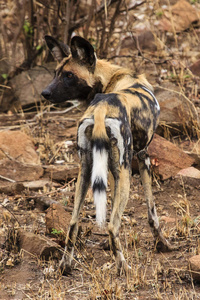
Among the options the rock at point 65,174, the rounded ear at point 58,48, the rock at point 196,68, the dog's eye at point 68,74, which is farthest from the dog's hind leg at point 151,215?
the rock at point 196,68

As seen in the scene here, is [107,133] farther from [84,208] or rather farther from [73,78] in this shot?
[84,208]

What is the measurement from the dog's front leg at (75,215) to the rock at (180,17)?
6756 millimetres

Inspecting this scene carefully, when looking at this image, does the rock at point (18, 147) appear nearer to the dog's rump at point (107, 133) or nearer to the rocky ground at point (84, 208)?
the rocky ground at point (84, 208)

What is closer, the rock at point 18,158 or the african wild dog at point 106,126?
the african wild dog at point 106,126

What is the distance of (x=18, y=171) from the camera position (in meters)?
5.37

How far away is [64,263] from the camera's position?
3430 mm

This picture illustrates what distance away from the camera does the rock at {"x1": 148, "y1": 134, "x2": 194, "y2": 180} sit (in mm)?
5162

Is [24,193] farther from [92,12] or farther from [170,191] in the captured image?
[92,12]

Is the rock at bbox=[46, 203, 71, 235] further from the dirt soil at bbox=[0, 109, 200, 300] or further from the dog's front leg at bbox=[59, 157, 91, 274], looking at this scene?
the dog's front leg at bbox=[59, 157, 91, 274]

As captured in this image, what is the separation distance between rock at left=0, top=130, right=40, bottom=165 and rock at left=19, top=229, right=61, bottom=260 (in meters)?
1.99

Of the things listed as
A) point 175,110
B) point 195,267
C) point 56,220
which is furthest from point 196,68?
point 195,267

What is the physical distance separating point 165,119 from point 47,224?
2578mm

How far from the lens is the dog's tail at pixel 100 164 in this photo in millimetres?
2977

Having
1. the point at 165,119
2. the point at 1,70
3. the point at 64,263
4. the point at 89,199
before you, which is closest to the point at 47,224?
the point at 64,263
